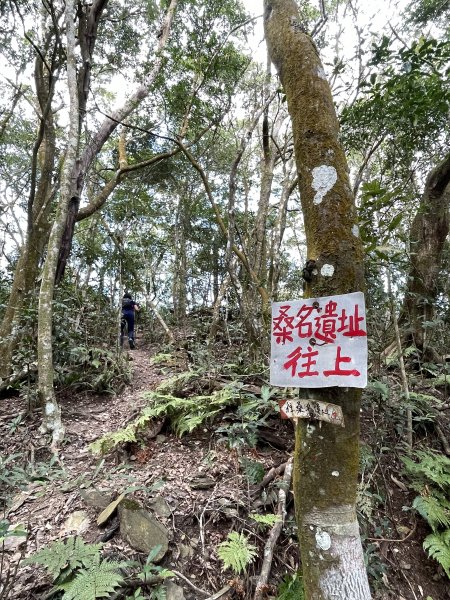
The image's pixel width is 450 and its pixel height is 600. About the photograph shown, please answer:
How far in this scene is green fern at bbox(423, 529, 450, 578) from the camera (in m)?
2.58

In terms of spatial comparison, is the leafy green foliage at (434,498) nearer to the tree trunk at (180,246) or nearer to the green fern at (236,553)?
the green fern at (236,553)

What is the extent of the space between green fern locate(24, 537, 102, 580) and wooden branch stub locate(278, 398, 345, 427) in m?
1.72

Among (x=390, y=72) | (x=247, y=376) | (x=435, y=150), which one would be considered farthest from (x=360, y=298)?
(x=435, y=150)

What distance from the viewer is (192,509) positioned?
295cm

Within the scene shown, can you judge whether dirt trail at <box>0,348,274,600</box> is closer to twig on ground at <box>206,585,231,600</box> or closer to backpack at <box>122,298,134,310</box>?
twig on ground at <box>206,585,231,600</box>

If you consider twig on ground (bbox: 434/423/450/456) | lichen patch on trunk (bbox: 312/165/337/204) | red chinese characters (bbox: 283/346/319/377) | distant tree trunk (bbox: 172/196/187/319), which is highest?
distant tree trunk (bbox: 172/196/187/319)

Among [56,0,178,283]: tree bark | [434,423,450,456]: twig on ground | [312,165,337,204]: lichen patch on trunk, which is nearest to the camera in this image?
[312,165,337,204]: lichen patch on trunk

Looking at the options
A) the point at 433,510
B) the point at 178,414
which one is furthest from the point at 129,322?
the point at 433,510

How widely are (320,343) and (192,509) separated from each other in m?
2.18

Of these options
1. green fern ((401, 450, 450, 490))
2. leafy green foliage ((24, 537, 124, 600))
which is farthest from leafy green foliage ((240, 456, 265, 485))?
green fern ((401, 450, 450, 490))

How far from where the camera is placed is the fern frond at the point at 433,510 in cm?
278

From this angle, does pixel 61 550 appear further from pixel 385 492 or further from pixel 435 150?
pixel 435 150

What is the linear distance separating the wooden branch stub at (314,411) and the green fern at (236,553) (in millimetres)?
1381

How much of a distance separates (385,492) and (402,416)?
0.77 m
